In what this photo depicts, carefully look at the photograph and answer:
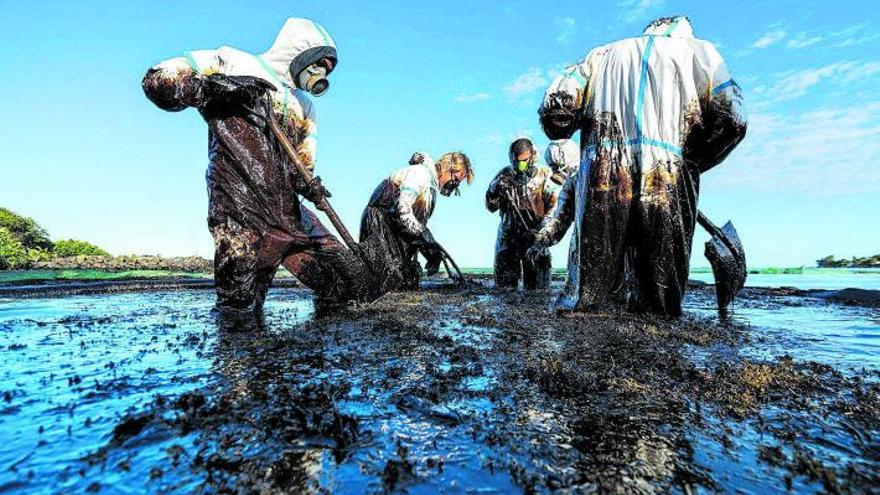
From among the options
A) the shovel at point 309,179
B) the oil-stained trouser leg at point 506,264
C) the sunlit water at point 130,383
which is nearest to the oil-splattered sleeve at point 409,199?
the oil-stained trouser leg at point 506,264

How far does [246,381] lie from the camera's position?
1763 millimetres

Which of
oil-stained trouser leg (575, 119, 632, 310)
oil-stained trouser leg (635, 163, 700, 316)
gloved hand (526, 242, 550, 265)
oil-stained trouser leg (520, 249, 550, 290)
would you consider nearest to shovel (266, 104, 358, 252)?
oil-stained trouser leg (575, 119, 632, 310)

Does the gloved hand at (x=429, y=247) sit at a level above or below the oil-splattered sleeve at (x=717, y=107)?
below

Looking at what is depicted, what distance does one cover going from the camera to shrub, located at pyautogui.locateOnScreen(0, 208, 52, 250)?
80.0ft

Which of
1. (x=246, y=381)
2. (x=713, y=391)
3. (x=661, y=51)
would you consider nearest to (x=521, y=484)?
(x=713, y=391)

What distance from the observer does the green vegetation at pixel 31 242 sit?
20047 millimetres

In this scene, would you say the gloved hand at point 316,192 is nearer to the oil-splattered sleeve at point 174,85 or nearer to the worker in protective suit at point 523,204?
the oil-splattered sleeve at point 174,85

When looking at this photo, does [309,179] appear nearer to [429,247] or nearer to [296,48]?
[296,48]

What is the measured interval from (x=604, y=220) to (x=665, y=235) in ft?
1.37

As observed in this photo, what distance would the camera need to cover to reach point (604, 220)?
3.57 meters

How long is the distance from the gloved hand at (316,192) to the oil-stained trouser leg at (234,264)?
2.11 feet

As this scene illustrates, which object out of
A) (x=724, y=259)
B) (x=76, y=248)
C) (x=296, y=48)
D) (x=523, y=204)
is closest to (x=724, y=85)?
(x=724, y=259)

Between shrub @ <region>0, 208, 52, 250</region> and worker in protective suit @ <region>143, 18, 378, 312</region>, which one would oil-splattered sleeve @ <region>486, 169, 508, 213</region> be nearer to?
worker in protective suit @ <region>143, 18, 378, 312</region>

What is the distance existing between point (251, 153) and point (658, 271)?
324cm
